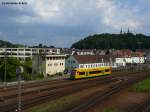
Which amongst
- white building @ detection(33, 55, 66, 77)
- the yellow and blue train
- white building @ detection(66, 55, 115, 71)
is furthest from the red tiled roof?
the yellow and blue train

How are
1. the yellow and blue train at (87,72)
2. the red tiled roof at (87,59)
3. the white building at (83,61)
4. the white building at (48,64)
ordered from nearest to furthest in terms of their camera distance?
the yellow and blue train at (87,72) → the white building at (48,64) → the white building at (83,61) → the red tiled roof at (87,59)

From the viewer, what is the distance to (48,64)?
120375 mm

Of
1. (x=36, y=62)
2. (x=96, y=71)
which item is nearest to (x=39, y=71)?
(x=36, y=62)

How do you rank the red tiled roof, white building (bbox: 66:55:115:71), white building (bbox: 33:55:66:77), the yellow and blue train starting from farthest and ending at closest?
the red tiled roof
white building (bbox: 66:55:115:71)
white building (bbox: 33:55:66:77)
the yellow and blue train

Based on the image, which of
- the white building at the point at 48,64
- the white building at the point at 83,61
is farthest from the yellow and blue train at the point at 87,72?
the white building at the point at 83,61

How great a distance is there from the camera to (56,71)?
4948 inches

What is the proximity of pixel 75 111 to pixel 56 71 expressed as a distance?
92.3 meters

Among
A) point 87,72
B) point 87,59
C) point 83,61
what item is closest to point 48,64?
point 83,61

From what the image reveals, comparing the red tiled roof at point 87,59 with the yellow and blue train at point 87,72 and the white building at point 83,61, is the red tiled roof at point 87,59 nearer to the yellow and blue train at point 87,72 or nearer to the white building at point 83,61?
the white building at point 83,61

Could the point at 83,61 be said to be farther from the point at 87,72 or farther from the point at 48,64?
the point at 87,72

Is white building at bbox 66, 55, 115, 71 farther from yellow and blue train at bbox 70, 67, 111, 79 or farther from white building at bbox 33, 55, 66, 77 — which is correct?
yellow and blue train at bbox 70, 67, 111, 79

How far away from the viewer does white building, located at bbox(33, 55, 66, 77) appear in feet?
384

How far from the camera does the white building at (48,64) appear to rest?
4607 inches

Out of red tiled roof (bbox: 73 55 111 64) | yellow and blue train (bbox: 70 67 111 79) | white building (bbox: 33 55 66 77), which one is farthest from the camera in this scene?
red tiled roof (bbox: 73 55 111 64)
